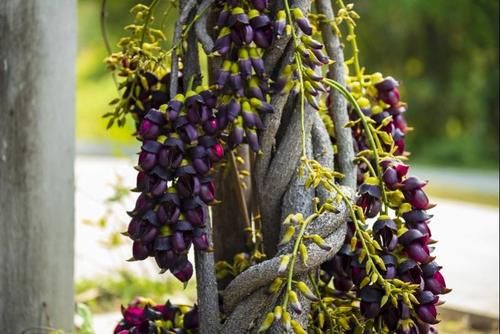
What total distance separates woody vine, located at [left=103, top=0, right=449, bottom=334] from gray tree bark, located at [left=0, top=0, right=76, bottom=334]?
1.34 ft

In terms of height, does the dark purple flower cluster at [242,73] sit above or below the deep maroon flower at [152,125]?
above

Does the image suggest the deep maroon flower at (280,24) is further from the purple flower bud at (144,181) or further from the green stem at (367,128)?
the purple flower bud at (144,181)

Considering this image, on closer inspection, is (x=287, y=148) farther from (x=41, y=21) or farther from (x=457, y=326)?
(x=457, y=326)

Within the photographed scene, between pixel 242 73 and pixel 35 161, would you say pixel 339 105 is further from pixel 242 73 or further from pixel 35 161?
pixel 35 161

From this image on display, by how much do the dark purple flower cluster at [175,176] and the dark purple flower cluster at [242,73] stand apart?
0.10 feet

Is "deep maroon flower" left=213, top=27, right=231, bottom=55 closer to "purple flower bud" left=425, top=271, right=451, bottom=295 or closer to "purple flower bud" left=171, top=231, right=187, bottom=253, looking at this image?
"purple flower bud" left=171, top=231, right=187, bottom=253

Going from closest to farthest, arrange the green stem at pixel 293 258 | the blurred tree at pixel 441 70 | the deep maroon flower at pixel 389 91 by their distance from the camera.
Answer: the green stem at pixel 293 258
the deep maroon flower at pixel 389 91
the blurred tree at pixel 441 70

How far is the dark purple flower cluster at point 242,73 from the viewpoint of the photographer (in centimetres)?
147

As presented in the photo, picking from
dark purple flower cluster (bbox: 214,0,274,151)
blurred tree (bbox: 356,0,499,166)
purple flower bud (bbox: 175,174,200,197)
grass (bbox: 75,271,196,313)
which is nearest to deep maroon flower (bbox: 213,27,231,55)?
dark purple flower cluster (bbox: 214,0,274,151)

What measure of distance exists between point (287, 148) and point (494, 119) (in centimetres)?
970

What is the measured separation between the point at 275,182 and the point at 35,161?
709 millimetres

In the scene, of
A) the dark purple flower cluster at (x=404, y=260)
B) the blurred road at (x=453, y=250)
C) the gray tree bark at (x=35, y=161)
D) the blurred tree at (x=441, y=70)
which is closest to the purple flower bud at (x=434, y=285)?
the dark purple flower cluster at (x=404, y=260)

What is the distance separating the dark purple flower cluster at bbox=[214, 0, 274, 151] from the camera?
1.47m

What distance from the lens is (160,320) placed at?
68.0 inches
